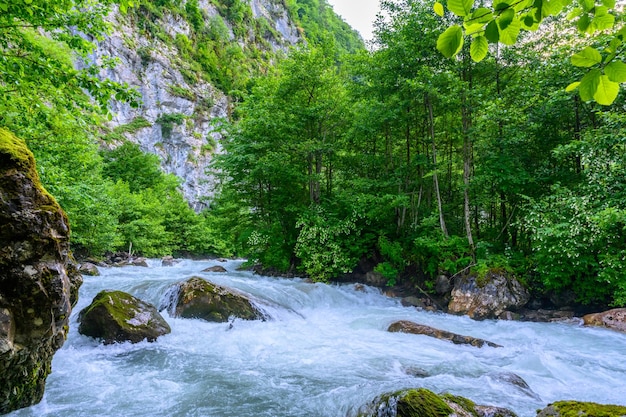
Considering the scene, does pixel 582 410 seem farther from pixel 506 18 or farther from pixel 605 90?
pixel 506 18

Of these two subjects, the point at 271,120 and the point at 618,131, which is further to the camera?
the point at 271,120

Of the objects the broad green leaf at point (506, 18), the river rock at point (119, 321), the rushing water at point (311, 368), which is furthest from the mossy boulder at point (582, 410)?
the river rock at point (119, 321)

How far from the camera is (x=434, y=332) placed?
7.90 m

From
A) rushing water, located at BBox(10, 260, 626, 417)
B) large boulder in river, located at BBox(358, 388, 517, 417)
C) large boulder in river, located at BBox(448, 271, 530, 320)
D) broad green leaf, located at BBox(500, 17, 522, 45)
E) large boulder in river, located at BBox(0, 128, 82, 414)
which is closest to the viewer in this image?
broad green leaf, located at BBox(500, 17, 522, 45)

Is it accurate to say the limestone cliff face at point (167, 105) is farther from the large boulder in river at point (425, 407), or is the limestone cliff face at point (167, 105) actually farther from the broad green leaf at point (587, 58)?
the broad green leaf at point (587, 58)

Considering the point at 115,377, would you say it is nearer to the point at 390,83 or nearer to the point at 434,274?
the point at 434,274

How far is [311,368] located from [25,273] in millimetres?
4346

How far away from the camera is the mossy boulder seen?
2.75m

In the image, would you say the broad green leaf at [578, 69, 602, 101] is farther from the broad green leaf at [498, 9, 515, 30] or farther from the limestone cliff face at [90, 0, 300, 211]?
the limestone cliff face at [90, 0, 300, 211]

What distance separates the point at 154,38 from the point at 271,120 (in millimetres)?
41255

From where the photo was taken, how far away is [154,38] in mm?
45562

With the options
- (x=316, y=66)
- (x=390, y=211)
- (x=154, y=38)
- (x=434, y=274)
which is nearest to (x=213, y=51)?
(x=154, y=38)

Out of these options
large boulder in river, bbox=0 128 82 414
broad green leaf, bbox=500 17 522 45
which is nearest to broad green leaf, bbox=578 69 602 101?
broad green leaf, bbox=500 17 522 45

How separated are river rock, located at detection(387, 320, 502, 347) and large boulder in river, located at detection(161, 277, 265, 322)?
3.44 meters
